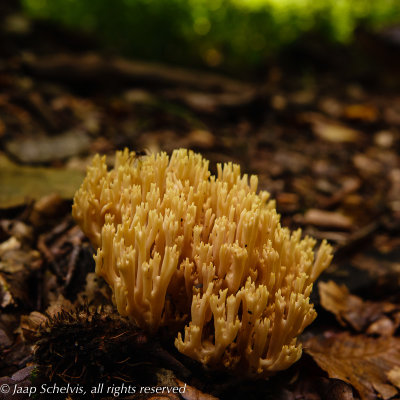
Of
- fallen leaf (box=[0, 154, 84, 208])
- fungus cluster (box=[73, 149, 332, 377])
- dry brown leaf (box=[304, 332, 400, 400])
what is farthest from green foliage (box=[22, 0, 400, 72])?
dry brown leaf (box=[304, 332, 400, 400])

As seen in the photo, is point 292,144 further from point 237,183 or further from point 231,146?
point 237,183

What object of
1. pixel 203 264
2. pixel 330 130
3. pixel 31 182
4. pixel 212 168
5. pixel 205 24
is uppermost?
pixel 205 24

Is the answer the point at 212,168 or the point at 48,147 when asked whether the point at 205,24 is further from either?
the point at 212,168

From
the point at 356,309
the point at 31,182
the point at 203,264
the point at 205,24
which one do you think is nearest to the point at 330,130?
the point at 205,24

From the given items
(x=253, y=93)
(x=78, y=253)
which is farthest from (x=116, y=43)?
(x=78, y=253)

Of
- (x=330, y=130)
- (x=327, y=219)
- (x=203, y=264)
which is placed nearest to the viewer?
(x=203, y=264)

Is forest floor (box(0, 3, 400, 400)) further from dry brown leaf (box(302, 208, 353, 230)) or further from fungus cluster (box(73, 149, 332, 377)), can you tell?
fungus cluster (box(73, 149, 332, 377))
